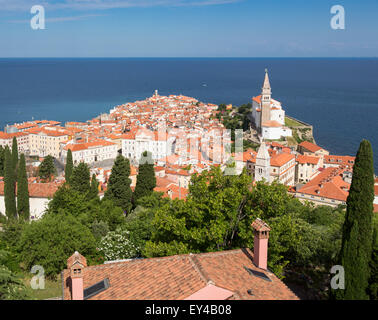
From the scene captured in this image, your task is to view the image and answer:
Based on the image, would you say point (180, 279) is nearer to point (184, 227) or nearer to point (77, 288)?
point (77, 288)

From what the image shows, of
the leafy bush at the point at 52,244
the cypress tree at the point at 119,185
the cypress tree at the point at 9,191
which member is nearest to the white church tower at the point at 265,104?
the cypress tree at the point at 119,185

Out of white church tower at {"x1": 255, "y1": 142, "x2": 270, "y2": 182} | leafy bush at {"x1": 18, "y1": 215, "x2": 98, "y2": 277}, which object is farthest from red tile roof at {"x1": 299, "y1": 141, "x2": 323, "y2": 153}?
leafy bush at {"x1": 18, "y1": 215, "x2": 98, "y2": 277}

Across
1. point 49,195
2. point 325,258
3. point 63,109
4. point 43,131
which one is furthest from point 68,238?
point 63,109

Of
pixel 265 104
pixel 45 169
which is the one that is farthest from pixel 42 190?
pixel 265 104

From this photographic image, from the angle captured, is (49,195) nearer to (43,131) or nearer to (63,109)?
(43,131)

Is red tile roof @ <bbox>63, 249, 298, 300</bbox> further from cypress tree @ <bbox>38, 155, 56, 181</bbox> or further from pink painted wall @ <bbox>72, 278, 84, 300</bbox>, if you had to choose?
cypress tree @ <bbox>38, 155, 56, 181</bbox>
